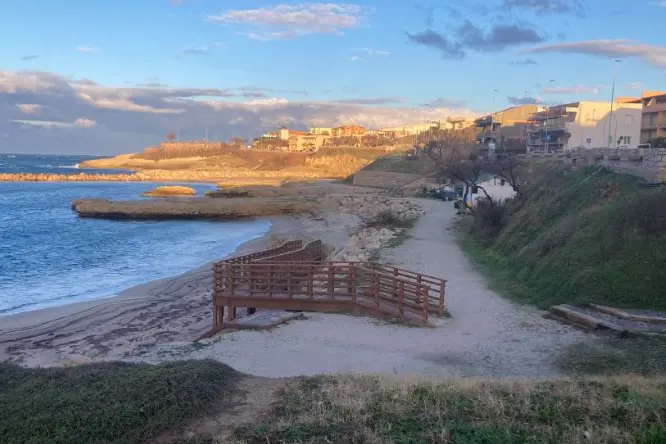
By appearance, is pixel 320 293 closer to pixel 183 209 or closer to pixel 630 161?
pixel 630 161

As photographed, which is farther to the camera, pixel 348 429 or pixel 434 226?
pixel 434 226

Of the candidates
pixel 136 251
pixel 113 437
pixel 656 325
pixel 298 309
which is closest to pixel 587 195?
pixel 656 325

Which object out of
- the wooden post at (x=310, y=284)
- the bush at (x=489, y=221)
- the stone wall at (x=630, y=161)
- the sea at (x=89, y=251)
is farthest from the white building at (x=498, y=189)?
the wooden post at (x=310, y=284)

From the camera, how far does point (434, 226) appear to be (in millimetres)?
41812

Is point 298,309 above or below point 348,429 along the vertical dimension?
below

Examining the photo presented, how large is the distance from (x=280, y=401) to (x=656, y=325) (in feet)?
35.2

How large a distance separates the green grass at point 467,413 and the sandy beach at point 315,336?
9.53 ft

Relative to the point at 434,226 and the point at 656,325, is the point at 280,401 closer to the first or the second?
the point at 656,325

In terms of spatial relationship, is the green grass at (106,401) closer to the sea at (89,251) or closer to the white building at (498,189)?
the sea at (89,251)

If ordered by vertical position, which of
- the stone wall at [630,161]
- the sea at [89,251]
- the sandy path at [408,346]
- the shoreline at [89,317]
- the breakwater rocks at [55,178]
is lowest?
the sea at [89,251]

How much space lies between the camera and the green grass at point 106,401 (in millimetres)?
7219

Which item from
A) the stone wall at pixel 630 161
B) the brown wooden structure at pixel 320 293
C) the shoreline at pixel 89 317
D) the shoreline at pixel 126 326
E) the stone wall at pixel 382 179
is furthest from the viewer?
the stone wall at pixel 382 179

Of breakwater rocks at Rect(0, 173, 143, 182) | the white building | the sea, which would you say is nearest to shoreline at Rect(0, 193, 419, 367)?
the sea

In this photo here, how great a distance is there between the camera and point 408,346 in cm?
1402
